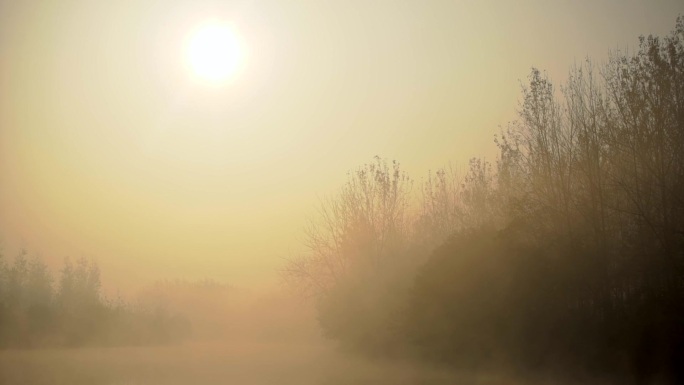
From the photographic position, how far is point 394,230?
4347cm

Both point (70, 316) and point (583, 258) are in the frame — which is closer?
point (583, 258)

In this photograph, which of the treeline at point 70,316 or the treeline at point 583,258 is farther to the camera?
the treeline at point 70,316

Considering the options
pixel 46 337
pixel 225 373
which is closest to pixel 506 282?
pixel 225 373

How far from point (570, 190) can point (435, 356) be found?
30.0ft

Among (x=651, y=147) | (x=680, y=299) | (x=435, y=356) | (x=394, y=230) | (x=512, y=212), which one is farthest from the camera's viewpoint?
(x=394, y=230)

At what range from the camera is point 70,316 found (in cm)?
4853

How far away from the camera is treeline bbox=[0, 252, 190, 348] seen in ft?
141

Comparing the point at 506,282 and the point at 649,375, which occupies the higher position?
the point at 506,282

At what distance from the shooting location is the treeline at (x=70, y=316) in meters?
42.8

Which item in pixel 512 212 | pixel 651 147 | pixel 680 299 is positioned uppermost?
pixel 651 147

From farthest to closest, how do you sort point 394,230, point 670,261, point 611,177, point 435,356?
point 394,230
point 435,356
point 611,177
point 670,261

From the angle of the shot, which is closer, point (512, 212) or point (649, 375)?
point (649, 375)

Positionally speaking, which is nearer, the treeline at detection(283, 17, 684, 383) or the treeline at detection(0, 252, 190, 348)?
the treeline at detection(283, 17, 684, 383)

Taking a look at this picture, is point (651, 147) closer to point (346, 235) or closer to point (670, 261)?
point (670, 261)
